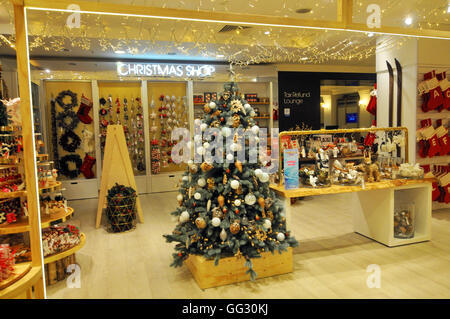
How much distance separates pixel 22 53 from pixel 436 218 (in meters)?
5.35

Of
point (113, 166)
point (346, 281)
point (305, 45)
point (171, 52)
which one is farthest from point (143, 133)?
point (346, 281)

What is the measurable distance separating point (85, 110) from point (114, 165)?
8.70ft

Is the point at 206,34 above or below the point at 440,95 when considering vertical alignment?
above

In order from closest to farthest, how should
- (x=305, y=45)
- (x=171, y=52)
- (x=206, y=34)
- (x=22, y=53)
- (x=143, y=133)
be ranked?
1. (x=22, y=53)
2. (x=206, y=34)
3. (x=305, y=45)
4. (x=171, y=52)
5. (x=143, y=133)

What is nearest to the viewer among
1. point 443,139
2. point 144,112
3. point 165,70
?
point 443,139

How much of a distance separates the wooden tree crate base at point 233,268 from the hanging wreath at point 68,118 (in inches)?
195

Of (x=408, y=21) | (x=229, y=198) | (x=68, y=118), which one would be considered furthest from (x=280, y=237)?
(x=68, y=118)

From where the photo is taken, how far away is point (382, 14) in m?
4.74

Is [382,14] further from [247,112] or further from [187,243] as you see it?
[187,243]

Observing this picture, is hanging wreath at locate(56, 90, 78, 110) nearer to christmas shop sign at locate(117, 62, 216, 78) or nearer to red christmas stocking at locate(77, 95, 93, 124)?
red christmas stocking at locate(77, 95, 93, 124)

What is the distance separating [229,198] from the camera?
2961mm

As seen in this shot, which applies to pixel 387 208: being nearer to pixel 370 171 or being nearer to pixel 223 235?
pixel 370 171

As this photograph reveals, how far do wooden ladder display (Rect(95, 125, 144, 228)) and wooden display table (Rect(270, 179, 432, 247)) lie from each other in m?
2.38

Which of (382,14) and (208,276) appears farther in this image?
(382,14)
